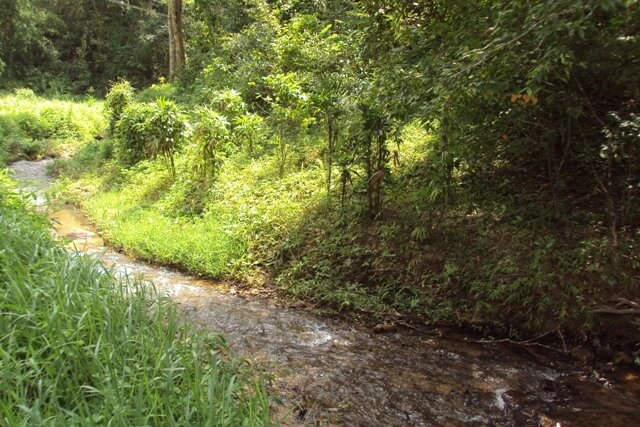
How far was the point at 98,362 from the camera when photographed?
2652 millimetres

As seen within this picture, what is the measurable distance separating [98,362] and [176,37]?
1665 centimetres

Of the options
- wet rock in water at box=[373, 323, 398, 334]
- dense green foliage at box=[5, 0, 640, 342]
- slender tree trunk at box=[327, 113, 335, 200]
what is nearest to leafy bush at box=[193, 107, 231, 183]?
dense green foliage at box=[5, 0, 640, 342]

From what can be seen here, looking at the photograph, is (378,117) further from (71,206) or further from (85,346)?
(71,206)

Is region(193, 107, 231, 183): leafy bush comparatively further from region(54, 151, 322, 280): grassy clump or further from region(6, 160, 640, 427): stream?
region(6, 160, 640, 427): stream

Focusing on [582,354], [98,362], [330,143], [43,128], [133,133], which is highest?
[43,128]

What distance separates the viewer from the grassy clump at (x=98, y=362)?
7.95 ft

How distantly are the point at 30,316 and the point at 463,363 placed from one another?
11.6 ft

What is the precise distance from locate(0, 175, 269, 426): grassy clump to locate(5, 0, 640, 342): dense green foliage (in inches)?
102

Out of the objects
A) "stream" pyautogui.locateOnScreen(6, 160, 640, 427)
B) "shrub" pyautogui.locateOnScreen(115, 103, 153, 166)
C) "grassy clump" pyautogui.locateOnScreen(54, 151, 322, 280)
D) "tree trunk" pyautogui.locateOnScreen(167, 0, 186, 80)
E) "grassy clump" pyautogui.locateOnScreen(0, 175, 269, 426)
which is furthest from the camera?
"tree trunk" pyautogui.locateOnScreen(167, 0, 186, 80)

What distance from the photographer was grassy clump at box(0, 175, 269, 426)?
2422 millimetres

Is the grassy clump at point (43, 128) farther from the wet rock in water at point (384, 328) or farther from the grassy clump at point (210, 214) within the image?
the wet rock in water at point (384, 328)

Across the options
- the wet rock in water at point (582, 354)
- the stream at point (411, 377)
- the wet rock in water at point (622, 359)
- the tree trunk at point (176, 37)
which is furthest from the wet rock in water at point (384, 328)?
the tree trunk at point (176, 37)

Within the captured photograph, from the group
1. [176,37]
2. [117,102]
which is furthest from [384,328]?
[176,37]

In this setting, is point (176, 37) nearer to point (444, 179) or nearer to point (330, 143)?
point (330, 143)
